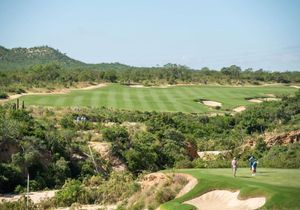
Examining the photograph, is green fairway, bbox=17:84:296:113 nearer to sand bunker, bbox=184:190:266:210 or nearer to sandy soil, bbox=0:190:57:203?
sandy soil, bbox=0:190:57:203

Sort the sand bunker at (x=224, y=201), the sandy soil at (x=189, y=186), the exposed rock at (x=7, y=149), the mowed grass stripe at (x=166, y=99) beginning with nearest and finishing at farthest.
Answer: the sand bunker at (x=224, y=201), the sandy soil at (x=189, y=186), the exposed rock at (x=7, y=149), the mowed grass stripe at (x=166, y=99)

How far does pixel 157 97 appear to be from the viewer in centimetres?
10206

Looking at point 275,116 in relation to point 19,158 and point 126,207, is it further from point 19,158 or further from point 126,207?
point 126,207

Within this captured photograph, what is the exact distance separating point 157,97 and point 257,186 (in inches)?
3025

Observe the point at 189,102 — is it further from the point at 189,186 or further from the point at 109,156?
the point at 189,186

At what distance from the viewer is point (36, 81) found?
112 meters

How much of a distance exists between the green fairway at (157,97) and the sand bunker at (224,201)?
57856mm

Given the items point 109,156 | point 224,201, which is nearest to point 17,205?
point 224,201

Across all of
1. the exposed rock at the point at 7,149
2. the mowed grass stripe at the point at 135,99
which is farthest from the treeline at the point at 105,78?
the exposed rock at the point at 7,149

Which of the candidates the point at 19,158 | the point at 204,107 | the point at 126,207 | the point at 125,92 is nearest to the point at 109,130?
the point at 19,158

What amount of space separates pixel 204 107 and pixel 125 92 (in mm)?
18456

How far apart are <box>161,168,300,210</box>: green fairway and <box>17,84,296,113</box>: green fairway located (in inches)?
2181

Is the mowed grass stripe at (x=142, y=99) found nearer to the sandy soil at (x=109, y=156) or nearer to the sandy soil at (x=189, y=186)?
the sandy soil at (x=109, y=156)

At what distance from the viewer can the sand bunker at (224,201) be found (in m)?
24.0
